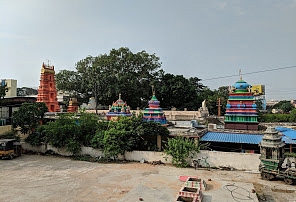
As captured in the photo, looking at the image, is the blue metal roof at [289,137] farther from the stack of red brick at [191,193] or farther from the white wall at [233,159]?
the stack of red brick at [191,193]

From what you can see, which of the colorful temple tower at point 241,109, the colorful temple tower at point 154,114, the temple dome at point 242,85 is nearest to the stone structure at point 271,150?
the colorful temple tower at point 241,109

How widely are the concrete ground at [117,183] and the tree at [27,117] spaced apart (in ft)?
14.1

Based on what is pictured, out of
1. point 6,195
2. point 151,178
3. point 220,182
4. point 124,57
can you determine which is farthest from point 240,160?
point 124,57

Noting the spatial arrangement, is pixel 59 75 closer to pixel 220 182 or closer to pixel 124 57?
pixel 124 57

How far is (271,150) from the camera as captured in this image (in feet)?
39.9

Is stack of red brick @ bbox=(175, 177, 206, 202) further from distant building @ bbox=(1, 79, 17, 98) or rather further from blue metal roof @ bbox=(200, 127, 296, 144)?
distant building @ bbox=(1, 79, 17, 98)

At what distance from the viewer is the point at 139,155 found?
1614 cm

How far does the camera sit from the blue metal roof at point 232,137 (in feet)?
50.9

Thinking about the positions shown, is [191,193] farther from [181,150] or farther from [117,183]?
[181,150]

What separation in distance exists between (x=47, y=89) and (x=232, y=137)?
23.0 meters

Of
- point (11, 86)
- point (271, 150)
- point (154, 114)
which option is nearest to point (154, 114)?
point (154, 114)

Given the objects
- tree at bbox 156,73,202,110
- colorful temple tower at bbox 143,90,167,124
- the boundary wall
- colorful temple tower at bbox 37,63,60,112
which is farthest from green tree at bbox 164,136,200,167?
tree at bbox 156,73,202,110

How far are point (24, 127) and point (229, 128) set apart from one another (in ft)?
54.4

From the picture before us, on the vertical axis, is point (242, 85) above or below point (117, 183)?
above
